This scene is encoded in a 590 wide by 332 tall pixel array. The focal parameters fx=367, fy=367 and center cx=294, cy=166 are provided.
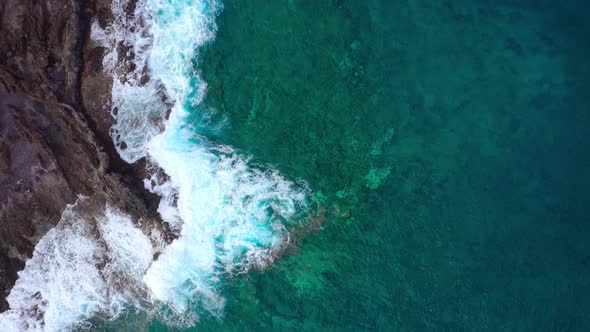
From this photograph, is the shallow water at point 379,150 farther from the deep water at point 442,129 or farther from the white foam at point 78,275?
the white foam at point 78,275

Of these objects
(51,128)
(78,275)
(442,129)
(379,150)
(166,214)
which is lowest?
(78,275)

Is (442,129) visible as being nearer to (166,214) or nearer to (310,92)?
(310,92)

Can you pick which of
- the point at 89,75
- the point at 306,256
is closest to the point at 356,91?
the point at 306,256

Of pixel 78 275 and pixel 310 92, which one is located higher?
pixel 310 92

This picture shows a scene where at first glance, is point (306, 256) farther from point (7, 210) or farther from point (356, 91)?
point (7, 210)

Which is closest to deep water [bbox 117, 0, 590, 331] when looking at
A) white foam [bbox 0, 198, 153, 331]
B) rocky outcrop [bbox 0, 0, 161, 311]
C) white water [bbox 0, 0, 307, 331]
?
white water [bbox 0, 0, 307, 331]

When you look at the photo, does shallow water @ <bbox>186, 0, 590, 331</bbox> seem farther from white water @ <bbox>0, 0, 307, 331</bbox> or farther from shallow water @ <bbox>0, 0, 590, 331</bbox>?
white water @ <bbox>0, 0, 307, 331</bbox>

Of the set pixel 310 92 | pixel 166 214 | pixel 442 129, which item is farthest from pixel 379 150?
pixel 166 214
